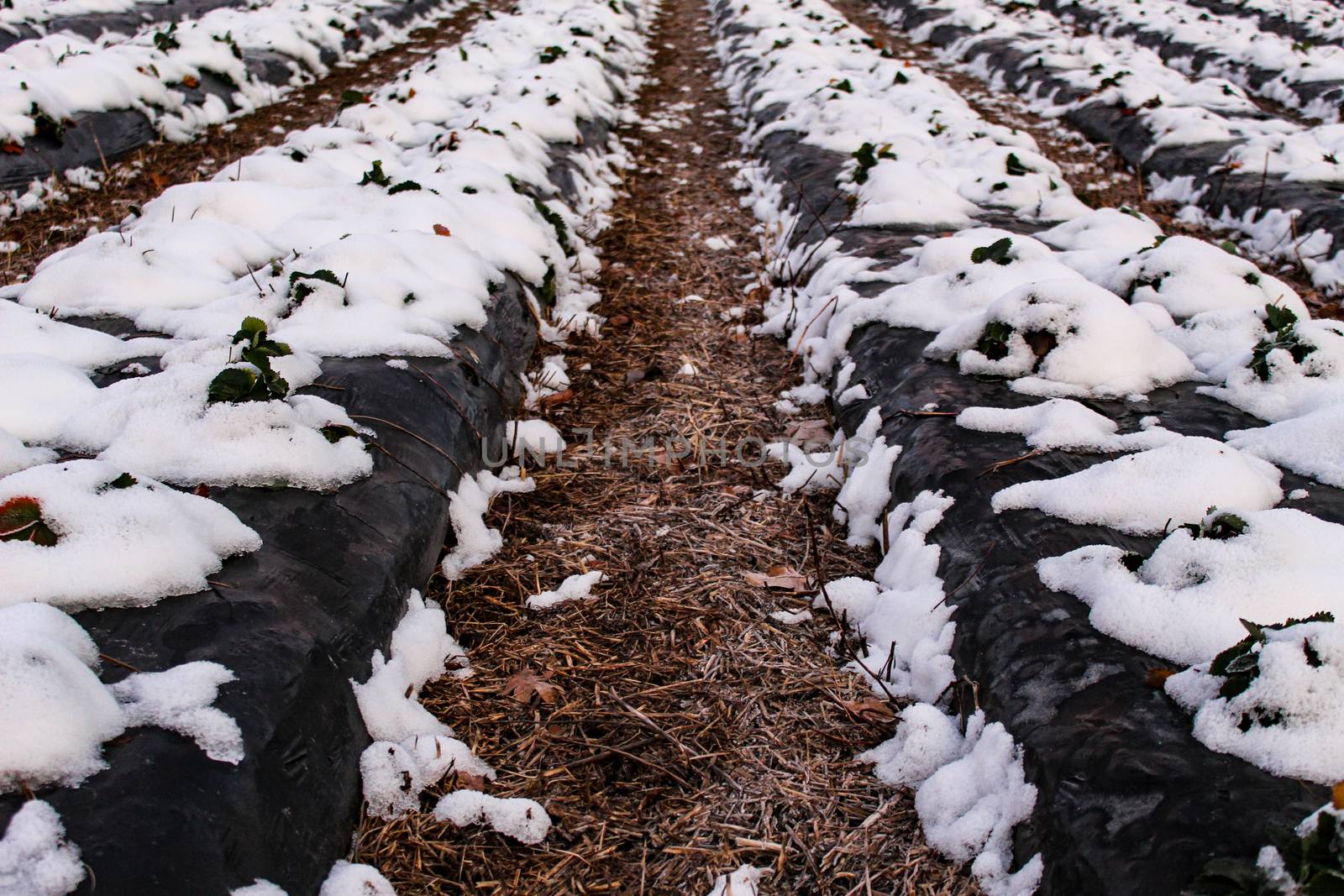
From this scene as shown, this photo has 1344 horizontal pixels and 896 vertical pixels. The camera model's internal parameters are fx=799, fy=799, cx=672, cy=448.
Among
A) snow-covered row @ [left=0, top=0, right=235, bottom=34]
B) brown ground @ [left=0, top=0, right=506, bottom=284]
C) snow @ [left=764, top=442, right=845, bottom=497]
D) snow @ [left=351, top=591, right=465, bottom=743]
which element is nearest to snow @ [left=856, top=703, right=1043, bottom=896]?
snow @ [left=764, top=442, right=845, bottom=497]

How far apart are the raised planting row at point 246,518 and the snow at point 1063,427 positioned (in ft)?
5.96

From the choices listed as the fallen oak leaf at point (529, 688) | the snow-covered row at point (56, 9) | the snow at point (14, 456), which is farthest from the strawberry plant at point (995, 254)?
the snow-covered row at point (56, 9)

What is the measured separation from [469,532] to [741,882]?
1.50 m

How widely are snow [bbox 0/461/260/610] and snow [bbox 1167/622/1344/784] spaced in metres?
2.26

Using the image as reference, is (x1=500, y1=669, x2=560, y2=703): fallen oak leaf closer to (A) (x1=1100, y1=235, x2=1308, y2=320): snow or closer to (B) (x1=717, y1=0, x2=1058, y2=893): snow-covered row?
(B) (x1=717, y1=0, x2=1058, y2=893): snow-covered row

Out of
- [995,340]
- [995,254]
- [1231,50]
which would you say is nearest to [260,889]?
[995,340]

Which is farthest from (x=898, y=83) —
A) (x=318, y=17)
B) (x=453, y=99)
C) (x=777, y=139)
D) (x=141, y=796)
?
(x=141, y=796)

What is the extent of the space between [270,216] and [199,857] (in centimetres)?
338

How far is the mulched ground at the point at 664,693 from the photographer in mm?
1923

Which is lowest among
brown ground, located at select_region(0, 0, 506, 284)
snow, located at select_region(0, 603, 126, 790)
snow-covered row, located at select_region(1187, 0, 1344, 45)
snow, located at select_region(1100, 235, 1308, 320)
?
brown ground, located at select_region(0, 0, 506, 284)

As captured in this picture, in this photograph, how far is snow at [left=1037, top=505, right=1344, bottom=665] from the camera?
1.81 meters

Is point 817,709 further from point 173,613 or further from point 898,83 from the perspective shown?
point 898,83

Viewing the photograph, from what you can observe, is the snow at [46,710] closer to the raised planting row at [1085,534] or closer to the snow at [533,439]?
the raised planting row at [1085,534]

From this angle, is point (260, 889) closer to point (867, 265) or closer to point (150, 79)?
point (867, 265)
